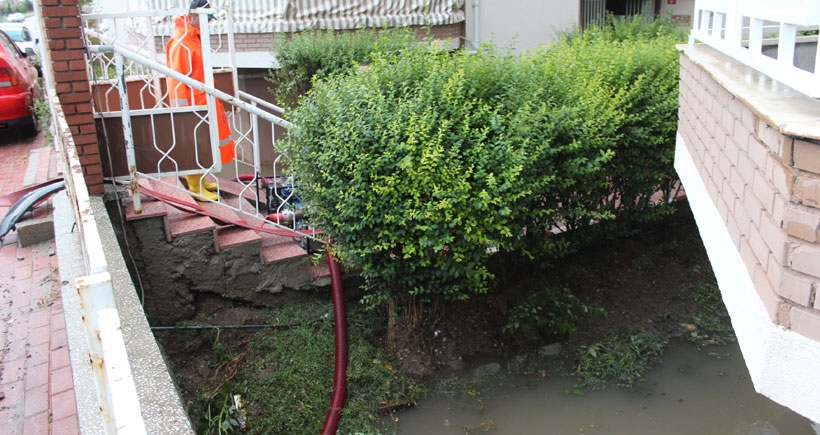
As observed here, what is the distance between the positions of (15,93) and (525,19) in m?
9.05

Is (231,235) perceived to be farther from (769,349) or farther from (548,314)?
(769,349)

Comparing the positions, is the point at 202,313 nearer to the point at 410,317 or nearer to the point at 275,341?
the point at 275,341

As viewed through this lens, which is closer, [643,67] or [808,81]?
[808,81]

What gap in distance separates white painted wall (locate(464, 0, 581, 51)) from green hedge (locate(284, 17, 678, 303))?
739 cm

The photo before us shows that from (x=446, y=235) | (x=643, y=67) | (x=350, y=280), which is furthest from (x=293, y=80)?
(x=446, y=235)

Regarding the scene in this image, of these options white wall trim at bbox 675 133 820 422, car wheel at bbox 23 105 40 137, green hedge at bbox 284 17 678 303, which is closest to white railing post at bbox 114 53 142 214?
green hedge at bbox 284 17 678 303

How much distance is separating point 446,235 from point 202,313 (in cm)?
258

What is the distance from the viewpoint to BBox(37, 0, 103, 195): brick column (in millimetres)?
5445

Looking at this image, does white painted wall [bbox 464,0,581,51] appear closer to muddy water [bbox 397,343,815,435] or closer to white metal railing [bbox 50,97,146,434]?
muddy water [bbox 397,343,815,435]

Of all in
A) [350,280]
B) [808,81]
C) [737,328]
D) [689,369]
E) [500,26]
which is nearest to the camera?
[808,81]

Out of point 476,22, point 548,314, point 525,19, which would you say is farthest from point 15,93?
point 548,314

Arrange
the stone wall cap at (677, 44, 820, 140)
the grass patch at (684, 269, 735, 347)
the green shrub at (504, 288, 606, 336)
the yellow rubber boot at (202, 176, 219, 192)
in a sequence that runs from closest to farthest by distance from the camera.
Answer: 1. the stone wall cap at (677, 44, 820, 140)
2. the green shrub at (504, 288, 606, 336)
3. the grass patch at (684, 269, 735, 347)
4. the yellow rubber boot at (202, 176, 219, 192)

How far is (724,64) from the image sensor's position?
374cm

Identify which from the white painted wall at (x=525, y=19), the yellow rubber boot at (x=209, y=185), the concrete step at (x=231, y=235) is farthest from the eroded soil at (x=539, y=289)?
the white painted wall at (x=525, y=19)
